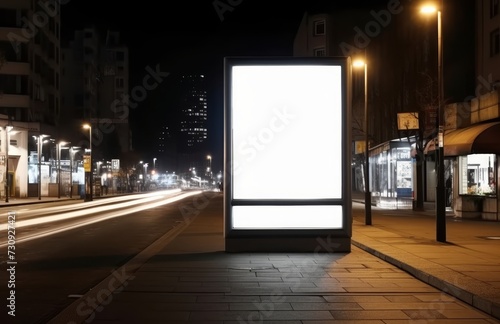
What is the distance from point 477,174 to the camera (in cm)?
2744

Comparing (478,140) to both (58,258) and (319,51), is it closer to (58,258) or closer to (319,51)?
(58,258)

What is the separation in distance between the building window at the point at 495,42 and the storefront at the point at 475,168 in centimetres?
902

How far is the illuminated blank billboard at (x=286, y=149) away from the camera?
1573 centimetres

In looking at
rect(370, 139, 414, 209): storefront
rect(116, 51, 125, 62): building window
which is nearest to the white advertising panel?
rect(370, 139, 414, 209): storefront

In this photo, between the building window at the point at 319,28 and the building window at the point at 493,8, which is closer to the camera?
the building window at the point at 493,8

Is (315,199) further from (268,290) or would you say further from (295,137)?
(268,290)

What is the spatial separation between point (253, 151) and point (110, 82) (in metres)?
127

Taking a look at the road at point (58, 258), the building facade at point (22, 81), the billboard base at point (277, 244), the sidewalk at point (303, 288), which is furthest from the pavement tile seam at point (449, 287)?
the building facade at point (22, 81)

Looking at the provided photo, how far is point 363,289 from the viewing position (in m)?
10.9

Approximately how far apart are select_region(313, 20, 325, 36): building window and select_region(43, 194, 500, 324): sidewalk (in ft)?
218

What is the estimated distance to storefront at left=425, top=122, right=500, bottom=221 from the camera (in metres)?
24.3

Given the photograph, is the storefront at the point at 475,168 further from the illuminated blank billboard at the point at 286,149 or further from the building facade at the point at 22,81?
the building facade at the point at 22,81

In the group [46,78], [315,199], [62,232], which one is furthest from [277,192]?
[46,78]

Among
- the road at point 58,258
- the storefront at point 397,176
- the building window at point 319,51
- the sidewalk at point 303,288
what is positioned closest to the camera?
the sidewalk at point 303,288
